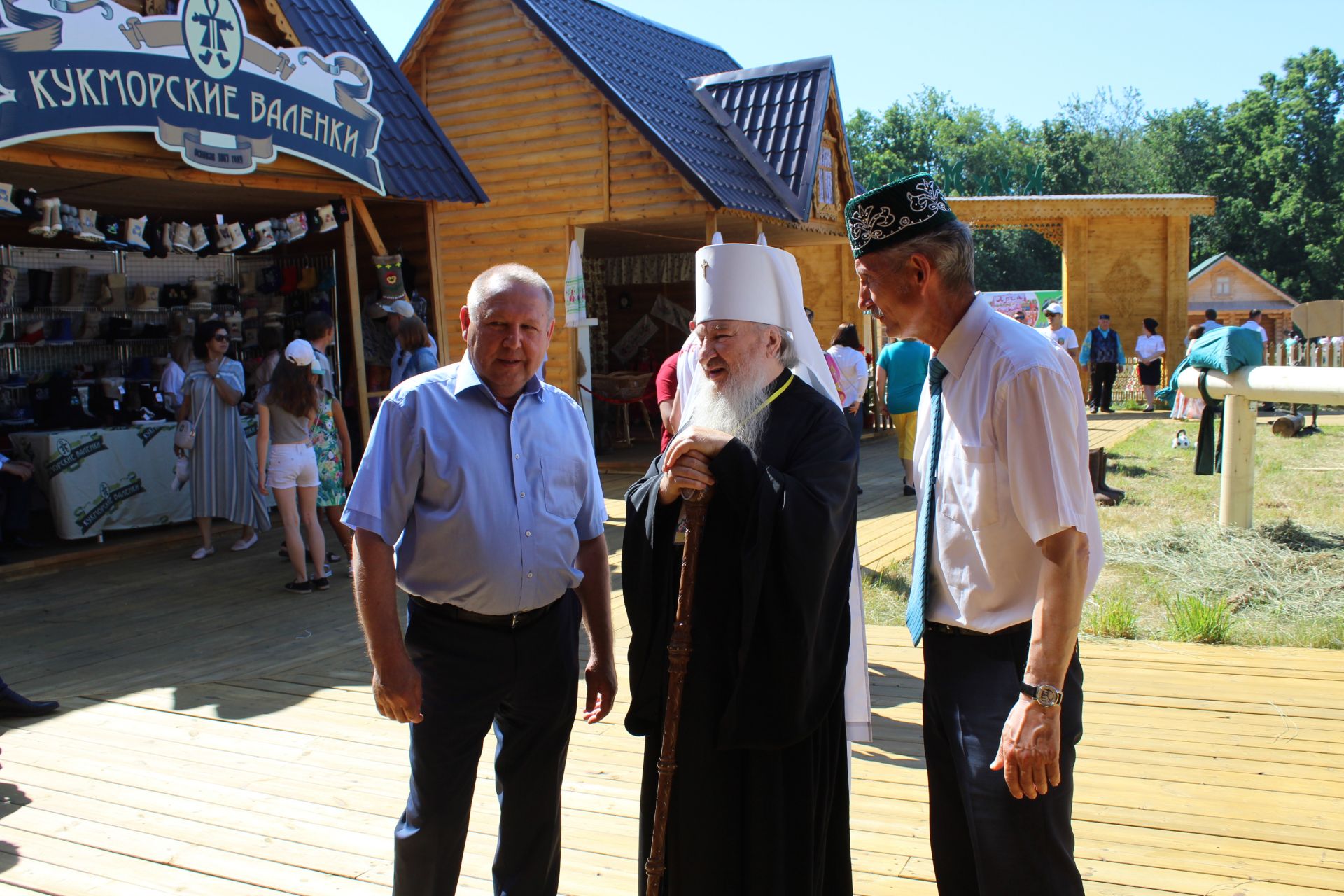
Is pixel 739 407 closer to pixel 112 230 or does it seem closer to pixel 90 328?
pixel 112 230

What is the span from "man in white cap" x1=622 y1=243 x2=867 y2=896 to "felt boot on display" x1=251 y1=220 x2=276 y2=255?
713 cm

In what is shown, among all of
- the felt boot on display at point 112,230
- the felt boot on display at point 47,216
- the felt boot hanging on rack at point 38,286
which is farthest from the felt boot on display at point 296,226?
the felt boot hanging on rack at point 38,286

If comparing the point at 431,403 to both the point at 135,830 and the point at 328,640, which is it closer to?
the point at 135,830

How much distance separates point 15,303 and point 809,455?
369 inches

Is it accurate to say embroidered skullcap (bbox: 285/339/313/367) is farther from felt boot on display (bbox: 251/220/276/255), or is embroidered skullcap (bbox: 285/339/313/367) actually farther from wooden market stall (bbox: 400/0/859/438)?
wooden market stall (bbox: 400/0/859/438)

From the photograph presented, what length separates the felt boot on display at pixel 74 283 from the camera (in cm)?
965

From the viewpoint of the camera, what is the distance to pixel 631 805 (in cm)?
373

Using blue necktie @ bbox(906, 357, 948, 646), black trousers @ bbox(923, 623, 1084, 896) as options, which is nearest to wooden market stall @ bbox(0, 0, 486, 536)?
blue necktie @ bbox(906, 357, 948, 646)

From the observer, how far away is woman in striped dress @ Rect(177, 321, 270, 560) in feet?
27.1

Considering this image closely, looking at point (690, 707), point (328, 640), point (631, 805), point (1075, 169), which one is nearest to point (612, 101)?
point (328, 640)

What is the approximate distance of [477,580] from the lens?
103 inches

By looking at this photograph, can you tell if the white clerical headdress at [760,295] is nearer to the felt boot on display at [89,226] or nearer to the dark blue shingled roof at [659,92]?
the felt boot on display at [89,226]

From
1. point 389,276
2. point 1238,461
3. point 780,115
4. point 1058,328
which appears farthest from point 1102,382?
point 389,276

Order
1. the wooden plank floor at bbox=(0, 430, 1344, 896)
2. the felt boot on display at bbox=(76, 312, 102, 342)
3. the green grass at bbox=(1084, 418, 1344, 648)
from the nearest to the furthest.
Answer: the wooden plank floor at bbox=(0, 430, 1344, 896)
the green grass at bbox=(1084, 418, 1344, 648)
the felt boot on display at bbox=(76, 312, 102, 342)
